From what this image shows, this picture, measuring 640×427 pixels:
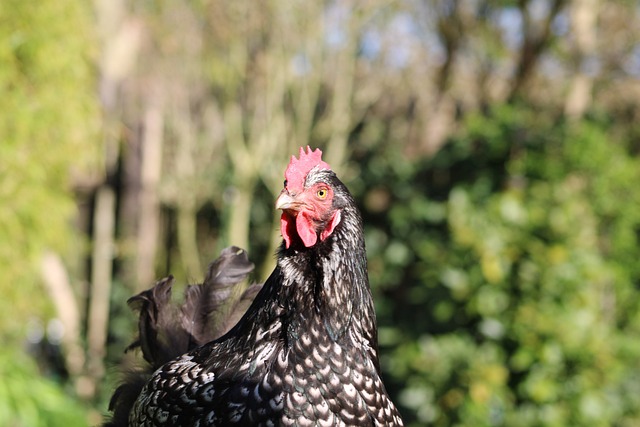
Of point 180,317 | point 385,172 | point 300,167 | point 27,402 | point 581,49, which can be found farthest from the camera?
point 385,172

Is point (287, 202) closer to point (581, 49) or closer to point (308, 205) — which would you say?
point (308, 205)


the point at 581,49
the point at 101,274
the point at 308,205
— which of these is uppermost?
the point at 101,274

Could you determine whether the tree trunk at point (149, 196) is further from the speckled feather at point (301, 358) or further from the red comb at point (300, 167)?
the speckled feather at point (301, 358)

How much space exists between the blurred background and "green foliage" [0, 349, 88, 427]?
13mm

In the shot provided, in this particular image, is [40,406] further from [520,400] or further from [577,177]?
[577,177]

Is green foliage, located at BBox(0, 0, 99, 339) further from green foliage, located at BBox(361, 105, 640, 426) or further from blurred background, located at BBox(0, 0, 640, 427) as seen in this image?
green foliage, located at BBox(361, 105, 640, 426)

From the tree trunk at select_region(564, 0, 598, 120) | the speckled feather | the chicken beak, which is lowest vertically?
the speckled feather

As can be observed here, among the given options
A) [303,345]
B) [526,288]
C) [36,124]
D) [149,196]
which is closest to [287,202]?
[303,345]

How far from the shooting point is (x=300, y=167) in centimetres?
245

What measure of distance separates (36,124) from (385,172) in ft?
12.2

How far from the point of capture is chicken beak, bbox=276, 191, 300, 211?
232 centimetres

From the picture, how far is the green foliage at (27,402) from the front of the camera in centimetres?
337

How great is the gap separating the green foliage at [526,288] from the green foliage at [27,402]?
279 centimetres

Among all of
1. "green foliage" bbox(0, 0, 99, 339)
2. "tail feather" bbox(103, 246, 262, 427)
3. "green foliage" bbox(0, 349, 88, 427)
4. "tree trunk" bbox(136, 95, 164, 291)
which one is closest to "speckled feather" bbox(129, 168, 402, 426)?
"tail feather" bbox(103, 246, 262, 427)
